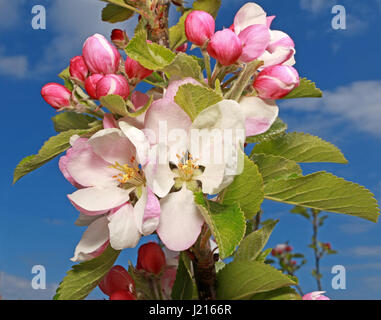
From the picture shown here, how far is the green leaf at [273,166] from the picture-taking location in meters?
0.98

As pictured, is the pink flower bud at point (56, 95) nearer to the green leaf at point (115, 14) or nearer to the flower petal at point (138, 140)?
the flower petal at point (138, 140)

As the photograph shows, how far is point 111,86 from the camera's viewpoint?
2.81ft

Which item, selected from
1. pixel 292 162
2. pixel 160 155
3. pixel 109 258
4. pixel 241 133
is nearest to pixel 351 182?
pixel 292 162

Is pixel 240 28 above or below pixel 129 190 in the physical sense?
above

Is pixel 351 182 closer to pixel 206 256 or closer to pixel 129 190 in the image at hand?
pixel 206 256

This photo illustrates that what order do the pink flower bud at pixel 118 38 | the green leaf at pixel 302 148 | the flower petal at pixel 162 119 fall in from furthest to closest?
the pink flower bud at pixel 118 38, the green leaf at pixel 302 148, the flower petal at pixel 162 119

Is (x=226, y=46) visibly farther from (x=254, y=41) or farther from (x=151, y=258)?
(x=151, y=258)

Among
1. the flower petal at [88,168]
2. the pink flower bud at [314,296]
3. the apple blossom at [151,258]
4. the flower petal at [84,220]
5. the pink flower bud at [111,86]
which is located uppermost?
the pink flower bud at [111,86]

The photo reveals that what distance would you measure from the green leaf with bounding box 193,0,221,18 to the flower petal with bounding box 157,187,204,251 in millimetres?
723

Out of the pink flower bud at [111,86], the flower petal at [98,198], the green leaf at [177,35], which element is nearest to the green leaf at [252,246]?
the flower petal at [98,198]

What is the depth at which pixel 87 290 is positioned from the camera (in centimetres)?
96

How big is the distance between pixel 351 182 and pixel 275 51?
1.04 ft

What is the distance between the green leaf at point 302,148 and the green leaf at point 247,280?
11.9 inches

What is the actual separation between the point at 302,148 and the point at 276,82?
0.23 m
